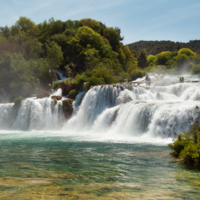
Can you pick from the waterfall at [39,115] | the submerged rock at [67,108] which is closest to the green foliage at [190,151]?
the submerged rock at [67,108]

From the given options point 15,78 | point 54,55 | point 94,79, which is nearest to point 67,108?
point 94,79

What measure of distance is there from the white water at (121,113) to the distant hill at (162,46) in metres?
78.3

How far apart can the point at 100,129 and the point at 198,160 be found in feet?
52.3

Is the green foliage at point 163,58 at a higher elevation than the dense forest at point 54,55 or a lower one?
higher

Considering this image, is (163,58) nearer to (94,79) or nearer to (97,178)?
(94,79)

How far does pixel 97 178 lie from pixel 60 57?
41.1 m

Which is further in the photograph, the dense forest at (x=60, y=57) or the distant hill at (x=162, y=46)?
the distant hill at (x=162, y=46)

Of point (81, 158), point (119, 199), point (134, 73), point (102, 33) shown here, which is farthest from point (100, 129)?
point (102, 33)

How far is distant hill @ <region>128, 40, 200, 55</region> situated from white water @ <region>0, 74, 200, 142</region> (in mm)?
78268

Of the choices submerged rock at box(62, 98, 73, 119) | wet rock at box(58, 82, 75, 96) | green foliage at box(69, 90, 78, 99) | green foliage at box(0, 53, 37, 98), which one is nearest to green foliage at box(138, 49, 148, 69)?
green foliage at box(0, 53, 37, 98)

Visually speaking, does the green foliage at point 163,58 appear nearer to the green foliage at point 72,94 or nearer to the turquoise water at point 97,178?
the green foliage at point 72,94

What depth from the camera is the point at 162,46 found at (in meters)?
119

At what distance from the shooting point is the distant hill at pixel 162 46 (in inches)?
4114

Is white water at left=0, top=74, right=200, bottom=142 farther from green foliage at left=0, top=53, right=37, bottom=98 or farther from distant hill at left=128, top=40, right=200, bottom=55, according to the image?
distant hill at left=128, top=40, right=200, bottom=55
